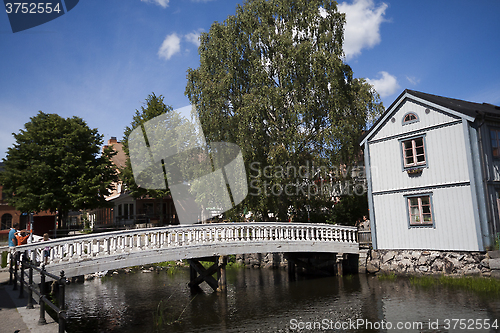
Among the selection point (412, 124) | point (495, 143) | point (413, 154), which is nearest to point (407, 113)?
point (412, 124)

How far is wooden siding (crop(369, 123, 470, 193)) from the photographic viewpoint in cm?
1736

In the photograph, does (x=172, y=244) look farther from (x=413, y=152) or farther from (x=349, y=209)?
(x=413, y=152)

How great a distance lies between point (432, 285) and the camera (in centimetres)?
1638

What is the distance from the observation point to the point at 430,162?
60.3 ft

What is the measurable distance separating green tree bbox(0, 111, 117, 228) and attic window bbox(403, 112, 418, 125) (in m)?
23.7

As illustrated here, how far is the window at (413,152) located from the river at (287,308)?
20.2 feet

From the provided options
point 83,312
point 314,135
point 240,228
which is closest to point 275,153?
point 314,135

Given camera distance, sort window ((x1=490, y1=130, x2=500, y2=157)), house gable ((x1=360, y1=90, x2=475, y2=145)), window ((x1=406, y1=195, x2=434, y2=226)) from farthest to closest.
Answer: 1. window ((x1=406, y1=195, x2=434, y2=226))
2. house gable ((x1=360, y1=90, x2=475, y2=145))
3. window ((x1=490, y1=130, x2=500, y2=157))

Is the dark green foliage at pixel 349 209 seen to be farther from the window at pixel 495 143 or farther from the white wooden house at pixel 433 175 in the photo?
the window at pixel 495 143

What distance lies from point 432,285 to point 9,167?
32457 millimetres

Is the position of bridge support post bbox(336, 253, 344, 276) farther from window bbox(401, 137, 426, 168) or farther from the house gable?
the house gable

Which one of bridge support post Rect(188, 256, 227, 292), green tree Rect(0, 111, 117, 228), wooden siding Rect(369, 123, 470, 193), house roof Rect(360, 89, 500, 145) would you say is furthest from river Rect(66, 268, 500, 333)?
green tree Rect(0, 111, 117, 228)

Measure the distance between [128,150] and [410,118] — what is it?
24.3 meters

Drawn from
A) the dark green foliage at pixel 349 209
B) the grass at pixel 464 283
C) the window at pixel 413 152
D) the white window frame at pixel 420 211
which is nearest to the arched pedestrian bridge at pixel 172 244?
the dark green foliage at pixel 349 209
